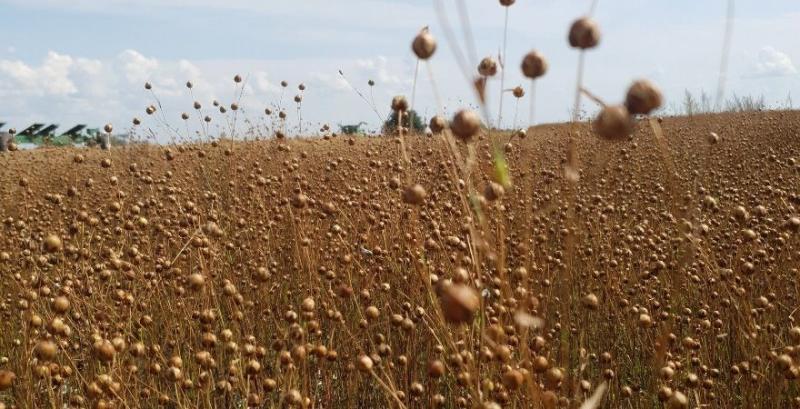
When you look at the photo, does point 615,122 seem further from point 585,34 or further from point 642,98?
point 585,34

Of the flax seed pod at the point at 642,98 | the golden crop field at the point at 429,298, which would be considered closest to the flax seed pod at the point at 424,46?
the golden crop field at the point at 429,298

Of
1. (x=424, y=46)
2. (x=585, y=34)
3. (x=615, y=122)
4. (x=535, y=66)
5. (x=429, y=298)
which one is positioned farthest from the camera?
(x=429, y=298)

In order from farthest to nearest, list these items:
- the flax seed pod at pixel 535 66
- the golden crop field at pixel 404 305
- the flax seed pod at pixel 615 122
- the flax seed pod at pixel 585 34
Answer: the golden crop field at pixel 404 305 → the flax seed pod at pixel 535 66 → the flax seed pod at pixel 585 34 → the flax seed pod at pixel 615 122

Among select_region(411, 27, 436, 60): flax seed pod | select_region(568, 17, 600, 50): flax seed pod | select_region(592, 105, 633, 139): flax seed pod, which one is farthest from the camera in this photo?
select_region(411, 27, 436, 60): flax seed pod

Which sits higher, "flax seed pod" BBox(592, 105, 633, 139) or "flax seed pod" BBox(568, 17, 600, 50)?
"flax seed pod" BBox(568, 17, 600, 50)

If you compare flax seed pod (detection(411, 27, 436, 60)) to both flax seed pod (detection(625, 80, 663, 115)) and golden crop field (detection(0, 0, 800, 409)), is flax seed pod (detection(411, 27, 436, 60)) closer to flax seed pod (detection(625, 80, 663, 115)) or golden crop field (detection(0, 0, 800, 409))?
golden crop field (detection(0, 0, 800, 409))

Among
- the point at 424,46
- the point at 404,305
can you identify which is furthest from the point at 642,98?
the point at 404,305

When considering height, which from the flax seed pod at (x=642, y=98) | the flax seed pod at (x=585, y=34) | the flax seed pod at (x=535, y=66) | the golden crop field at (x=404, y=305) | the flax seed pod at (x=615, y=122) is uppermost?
the flax seed pod at (x=585, y=34)

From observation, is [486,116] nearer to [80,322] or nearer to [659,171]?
[80,322]

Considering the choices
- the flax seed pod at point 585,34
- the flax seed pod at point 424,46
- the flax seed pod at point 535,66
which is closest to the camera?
the flax seed pod at point 585,34

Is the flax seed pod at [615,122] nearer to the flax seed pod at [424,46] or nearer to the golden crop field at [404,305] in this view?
the golden crop field at [404,305]

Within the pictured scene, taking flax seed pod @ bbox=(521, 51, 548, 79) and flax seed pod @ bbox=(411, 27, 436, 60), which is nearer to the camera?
flax seed pod @ bbox=(521, 51, 548, 79)

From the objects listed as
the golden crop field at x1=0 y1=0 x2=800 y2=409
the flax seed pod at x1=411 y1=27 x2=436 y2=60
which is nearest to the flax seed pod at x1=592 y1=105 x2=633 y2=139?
the golden crop field at x1=0 y1=0 x2=800 y2=409

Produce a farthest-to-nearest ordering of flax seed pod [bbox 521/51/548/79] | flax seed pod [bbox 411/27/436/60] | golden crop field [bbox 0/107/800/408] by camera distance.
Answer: golden crop field [bbox 0/107/800/408]
flax seed pod [bbox 411/27/436/60]
flax seed pod [bbox 521/51/548/79]
